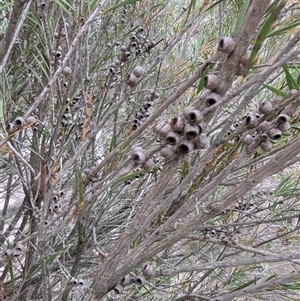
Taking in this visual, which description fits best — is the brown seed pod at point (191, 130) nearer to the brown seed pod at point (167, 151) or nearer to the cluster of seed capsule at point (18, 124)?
the brown seed pod at point (167, 151)

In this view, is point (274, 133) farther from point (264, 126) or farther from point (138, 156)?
point (138, 156)

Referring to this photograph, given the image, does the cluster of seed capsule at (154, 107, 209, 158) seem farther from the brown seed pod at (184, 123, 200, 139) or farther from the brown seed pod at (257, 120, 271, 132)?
the brown seed pod at (257, 120, 271, 132)

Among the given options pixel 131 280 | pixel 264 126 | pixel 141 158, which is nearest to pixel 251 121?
pixel 264 126

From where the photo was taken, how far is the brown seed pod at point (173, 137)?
332mm

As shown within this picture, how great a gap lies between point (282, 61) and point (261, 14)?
0.14 ft

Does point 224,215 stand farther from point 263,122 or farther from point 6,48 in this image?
point 6,48

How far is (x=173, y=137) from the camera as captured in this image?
33cm

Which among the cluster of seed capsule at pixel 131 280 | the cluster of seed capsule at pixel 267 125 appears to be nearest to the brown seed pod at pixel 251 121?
the cluster of seed capsule at pixel 267 125

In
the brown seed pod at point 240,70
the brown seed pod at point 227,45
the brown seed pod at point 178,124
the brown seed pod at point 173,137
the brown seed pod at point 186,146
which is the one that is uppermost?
the brown seed pod at point 227,45

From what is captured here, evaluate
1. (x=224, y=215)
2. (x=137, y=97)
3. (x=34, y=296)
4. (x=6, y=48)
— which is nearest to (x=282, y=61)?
(x=6, y=48)

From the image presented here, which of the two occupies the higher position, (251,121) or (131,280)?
(251,121)

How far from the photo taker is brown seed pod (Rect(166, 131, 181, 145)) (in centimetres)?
33

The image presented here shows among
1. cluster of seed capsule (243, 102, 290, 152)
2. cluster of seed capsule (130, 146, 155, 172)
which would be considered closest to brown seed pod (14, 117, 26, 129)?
cluster of seed capsule (130, 146, 155, 172)

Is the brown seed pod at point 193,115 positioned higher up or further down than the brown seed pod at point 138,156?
higher up
